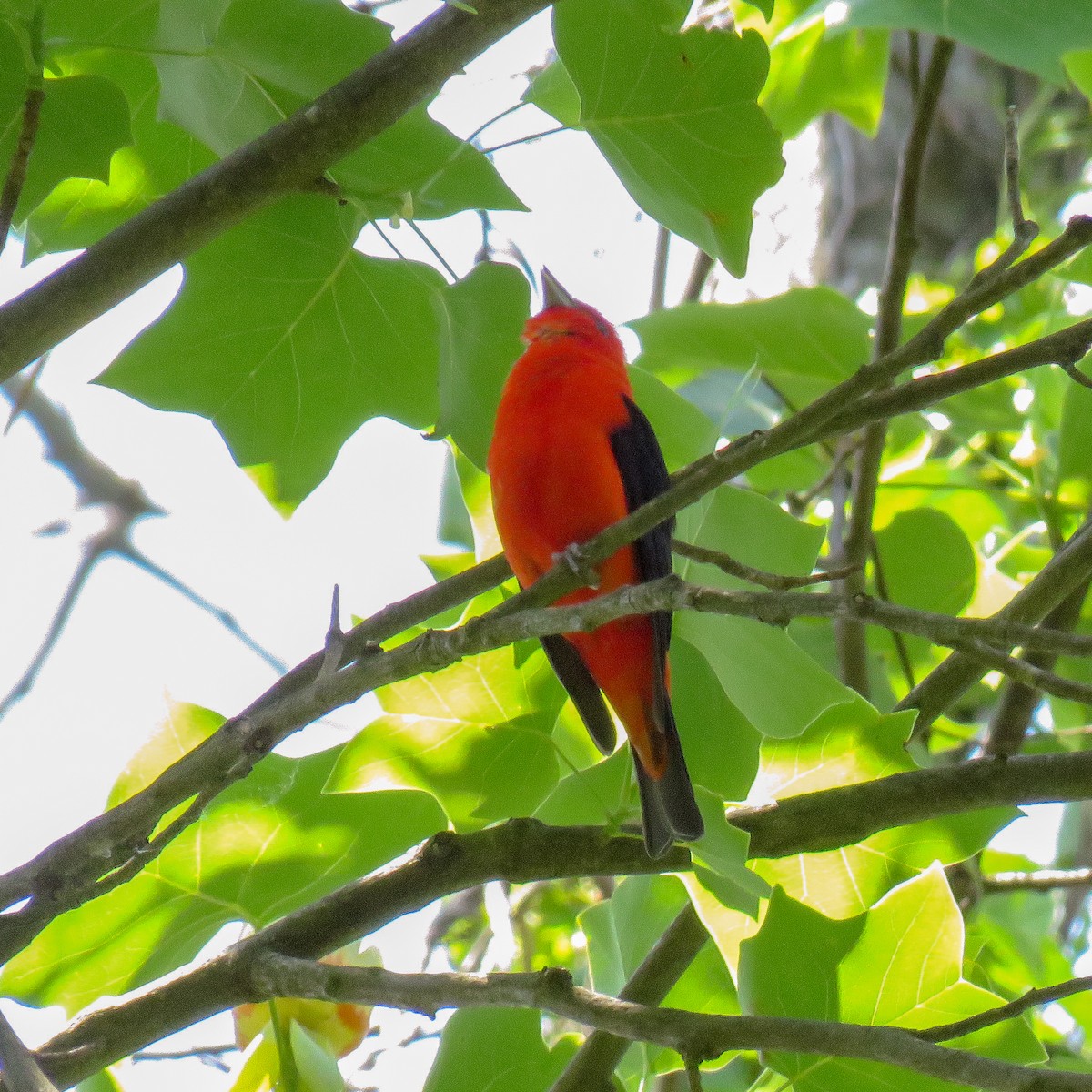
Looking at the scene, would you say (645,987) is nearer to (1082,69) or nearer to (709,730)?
(709,730)

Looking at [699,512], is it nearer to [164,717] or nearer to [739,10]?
[164,717]

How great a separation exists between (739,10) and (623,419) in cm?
99

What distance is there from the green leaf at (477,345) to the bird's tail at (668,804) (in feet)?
2.01

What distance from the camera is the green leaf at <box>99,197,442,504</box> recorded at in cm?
199

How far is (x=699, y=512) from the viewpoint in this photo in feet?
6.99

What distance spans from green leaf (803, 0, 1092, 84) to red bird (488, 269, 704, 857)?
3.07 feet

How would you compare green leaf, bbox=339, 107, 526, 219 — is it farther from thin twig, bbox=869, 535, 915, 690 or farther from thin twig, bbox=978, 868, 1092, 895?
thin twig, bbox=978, 868, 1092, 895

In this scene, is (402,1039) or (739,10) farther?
(402,1039)

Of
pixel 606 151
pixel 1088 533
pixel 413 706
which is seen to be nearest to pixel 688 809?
pixel 413 706

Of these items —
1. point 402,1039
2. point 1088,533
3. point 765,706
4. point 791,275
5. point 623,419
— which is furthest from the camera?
point 791,275

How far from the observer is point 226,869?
2082 millimetres

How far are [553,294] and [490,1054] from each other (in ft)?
7.12

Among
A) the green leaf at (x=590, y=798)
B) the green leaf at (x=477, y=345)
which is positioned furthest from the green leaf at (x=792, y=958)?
the green leaf at (x=477, y=345)

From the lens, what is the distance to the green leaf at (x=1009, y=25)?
2.07 meters
